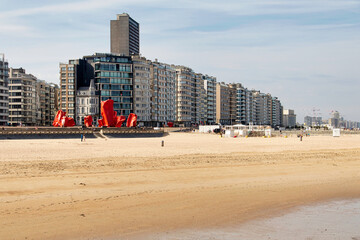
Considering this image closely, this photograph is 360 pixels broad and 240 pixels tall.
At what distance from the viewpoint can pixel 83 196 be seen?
50.6 feet

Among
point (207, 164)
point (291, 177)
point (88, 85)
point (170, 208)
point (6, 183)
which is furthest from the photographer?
point (88, 85)

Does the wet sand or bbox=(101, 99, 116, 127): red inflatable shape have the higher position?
bbox=(101, 99, 116, 127): red inflatable shape

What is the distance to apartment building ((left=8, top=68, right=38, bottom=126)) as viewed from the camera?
5443 inches

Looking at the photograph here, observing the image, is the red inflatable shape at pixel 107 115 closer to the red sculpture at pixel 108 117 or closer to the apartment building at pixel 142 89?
the red sculpture at pixel 108 117

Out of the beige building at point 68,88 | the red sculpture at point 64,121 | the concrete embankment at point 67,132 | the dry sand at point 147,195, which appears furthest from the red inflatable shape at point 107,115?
the dry sand at point 147,195

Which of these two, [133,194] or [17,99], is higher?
[17,99]

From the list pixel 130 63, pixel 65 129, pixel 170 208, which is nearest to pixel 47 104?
pixel 130 63

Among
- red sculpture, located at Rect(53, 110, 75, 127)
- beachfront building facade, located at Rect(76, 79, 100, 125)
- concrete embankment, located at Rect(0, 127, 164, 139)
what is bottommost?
concrete embankment, located at Rect(0, 127, 164, 139)

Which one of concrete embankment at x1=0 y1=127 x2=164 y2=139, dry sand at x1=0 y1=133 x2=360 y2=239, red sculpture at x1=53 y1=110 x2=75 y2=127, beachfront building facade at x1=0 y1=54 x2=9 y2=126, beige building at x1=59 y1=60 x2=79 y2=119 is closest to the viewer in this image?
dry sand at x1=0 y1=133 x2=360 y2=239

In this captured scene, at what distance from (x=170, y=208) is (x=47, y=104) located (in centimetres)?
15625

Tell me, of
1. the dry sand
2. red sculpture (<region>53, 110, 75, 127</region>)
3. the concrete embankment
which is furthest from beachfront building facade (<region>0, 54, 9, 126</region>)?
the dry sand

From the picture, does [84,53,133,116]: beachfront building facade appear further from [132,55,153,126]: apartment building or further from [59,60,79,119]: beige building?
[59,60,79,119]: beige building

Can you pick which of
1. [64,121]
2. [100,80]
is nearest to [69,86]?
[100,80]

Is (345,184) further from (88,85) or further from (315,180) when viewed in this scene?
(88,85)
